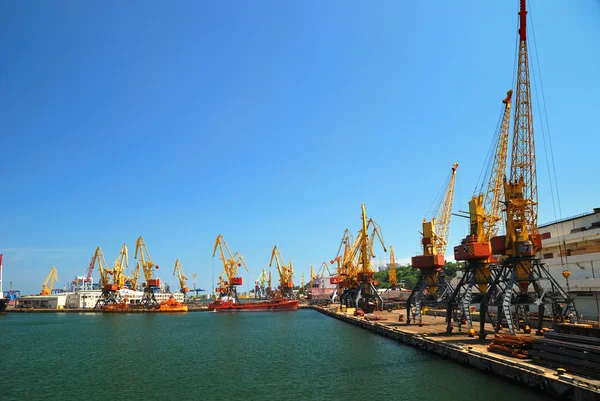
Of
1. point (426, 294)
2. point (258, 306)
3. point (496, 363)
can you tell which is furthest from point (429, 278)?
point (258, 306)

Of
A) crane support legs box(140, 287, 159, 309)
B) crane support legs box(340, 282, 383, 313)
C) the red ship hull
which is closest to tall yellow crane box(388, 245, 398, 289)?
the red ship hull

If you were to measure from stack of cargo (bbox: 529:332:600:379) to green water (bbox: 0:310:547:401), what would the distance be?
2.85 metres

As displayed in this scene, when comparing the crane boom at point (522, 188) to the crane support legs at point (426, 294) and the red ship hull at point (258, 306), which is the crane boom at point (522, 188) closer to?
the crane support legs at point (426, 294)

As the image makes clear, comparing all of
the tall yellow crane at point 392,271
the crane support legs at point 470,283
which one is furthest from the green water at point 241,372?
the tall yellow crane at point 392,271

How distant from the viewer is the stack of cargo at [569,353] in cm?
2569

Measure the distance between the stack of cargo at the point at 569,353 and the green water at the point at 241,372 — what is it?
2.85m

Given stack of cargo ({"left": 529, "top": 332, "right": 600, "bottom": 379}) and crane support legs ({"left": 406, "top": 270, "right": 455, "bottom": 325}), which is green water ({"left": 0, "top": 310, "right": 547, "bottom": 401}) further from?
crane support legs ({"left": 406, "top": 270, "right": 455, "bottom": 325})

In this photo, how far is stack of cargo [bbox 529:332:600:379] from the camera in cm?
2569

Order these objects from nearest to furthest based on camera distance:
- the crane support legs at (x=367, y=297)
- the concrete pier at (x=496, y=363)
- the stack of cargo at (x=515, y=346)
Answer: the concrete pier at (x=496, y=363) → the stack of cargo at (x=515, y=346) → the crane support legs at (x=367, y=297)

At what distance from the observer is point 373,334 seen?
220 feet

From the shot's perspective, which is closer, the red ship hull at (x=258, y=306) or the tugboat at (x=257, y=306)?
the red ship hull at (x=258, y=306)

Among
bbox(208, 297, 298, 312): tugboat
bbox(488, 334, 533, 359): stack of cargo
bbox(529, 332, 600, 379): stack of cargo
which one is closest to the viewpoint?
bbox(529, 332, 600, 379): stack of cargo

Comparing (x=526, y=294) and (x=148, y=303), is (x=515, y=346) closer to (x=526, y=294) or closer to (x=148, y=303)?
(x=526, y=294)

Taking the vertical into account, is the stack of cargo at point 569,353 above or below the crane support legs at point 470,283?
below
